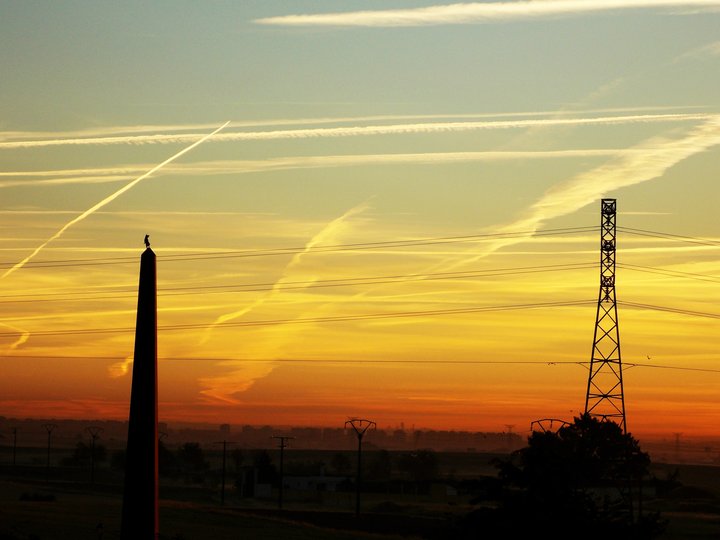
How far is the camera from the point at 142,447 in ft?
164

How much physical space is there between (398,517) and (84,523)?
6158 cm

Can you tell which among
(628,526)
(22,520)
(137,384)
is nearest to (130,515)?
(137,384)

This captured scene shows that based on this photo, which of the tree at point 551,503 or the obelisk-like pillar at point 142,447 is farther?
the tree at point 551,503

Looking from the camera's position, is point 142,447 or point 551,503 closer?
point 142,447

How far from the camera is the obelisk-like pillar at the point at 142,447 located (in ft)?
164

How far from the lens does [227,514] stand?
534ft

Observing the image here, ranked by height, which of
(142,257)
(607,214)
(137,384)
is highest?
(607,214)

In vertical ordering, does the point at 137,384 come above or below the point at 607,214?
below

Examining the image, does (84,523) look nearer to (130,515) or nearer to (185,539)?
(185,539)

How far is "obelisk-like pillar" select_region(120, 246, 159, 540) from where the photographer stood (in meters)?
49.9

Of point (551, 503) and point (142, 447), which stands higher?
point (142, 447)

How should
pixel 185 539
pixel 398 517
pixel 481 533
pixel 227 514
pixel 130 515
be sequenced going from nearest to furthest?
pixel 130 515
pixel 481 533
pixel 185 539
pixel 227 514
pixel 398 517

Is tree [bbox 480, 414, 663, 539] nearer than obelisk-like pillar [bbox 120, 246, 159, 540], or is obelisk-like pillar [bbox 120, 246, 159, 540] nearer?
obelisk-like pillar [bbox 120, 246, 159, 540]

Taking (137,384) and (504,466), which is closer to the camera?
(137,384)
